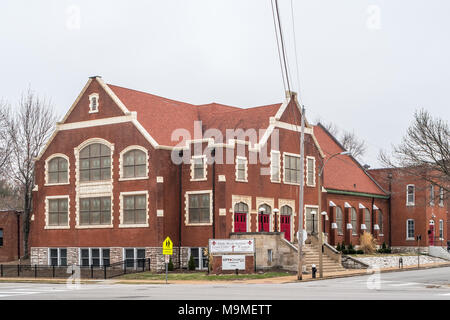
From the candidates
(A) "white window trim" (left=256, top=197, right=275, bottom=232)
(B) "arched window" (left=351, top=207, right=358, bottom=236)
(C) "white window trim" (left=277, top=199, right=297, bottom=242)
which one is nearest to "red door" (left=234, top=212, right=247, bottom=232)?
(A) "white window trim" (left=256, top=197, right=275, bottom=232)

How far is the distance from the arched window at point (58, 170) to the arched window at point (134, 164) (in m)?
6.06

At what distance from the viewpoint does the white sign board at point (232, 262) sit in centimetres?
4522

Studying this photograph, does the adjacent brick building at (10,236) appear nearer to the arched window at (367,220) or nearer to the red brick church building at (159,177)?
the red brick church building at (159,177)

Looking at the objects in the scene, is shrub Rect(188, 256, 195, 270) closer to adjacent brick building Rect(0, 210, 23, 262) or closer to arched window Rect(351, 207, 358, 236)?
arched window Rect(351, 207, 358, 236)

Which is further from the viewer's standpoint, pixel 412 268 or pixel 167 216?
pixel 412 268

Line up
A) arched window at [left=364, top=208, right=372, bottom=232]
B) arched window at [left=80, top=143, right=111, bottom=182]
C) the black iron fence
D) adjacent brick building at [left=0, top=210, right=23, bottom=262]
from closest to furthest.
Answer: the black iron fence → arched window at [left=80, top=143, right=111, bottom=182] → adjacent brick building at [left=0, top=210, right=23, bottom=262] → arched window at [left=364, top=208, right=372, bottom=232]

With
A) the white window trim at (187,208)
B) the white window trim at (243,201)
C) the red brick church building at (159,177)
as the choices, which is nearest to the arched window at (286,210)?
the red brick church building at (159,177)

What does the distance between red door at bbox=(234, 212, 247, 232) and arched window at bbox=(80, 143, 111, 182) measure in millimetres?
10117

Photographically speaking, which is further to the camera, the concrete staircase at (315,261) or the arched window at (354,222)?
the arched window at (354,222)

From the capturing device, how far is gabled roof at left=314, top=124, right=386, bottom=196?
63656mm

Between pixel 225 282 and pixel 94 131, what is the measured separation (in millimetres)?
18092

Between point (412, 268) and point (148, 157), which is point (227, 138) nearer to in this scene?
point (148, 157)

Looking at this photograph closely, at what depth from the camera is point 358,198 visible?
2596 inches
